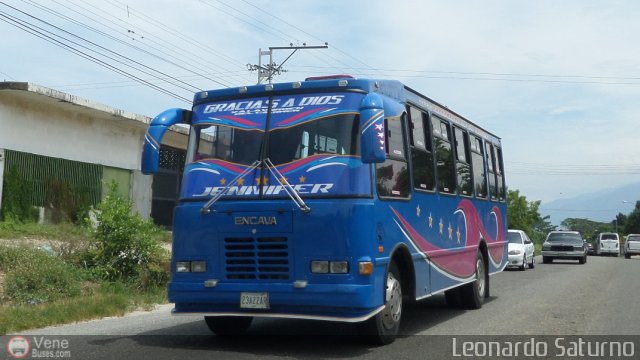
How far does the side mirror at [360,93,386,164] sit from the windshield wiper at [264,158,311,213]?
0.89m

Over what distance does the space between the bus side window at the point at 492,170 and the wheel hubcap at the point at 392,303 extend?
243 inches

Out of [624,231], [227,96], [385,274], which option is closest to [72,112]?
[227,96]

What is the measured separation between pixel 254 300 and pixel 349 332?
2.07 meters

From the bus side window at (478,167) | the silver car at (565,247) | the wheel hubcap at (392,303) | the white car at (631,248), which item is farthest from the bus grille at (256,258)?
the white car at (631,248)

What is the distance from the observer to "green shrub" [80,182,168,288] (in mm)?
13297

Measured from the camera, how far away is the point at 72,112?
21.3 meters

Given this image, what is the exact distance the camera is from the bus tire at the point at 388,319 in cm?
805

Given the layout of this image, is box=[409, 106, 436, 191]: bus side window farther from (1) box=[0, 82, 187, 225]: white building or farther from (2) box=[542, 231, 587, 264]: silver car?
(2) box=[542, 231, 587, 264]: silver car

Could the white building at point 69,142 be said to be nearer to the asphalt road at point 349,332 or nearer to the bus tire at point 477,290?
the asphalt road at point 349,332

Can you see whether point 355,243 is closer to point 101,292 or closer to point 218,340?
point 218,340

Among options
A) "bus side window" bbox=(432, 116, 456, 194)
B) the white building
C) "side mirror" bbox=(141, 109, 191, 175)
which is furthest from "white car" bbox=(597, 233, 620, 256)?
"side mirror" bbox=(141, 109, 191, 175)

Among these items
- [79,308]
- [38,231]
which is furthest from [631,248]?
[79,308]

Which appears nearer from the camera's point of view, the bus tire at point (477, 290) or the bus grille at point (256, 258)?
the bus grille at point (256, 258)

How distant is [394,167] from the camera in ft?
27.8
